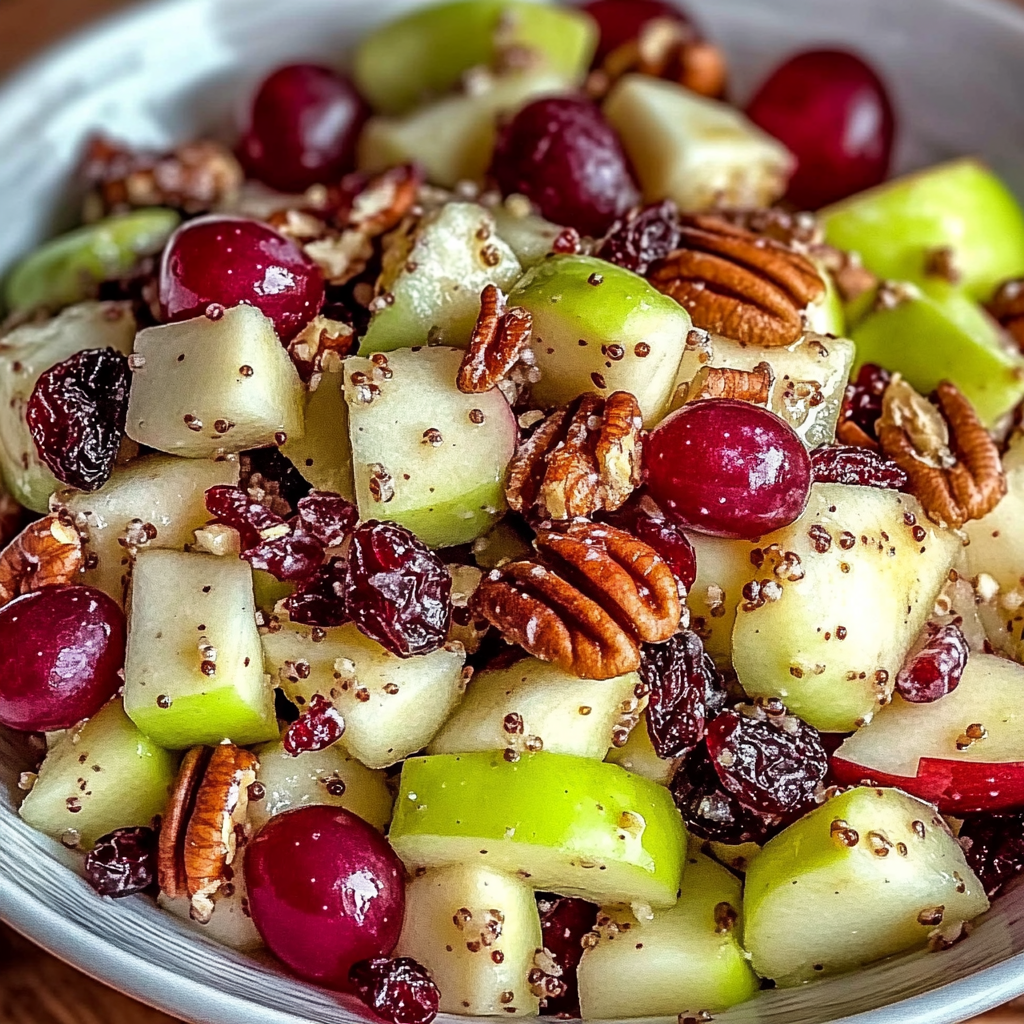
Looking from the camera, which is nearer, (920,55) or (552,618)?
(552,618)

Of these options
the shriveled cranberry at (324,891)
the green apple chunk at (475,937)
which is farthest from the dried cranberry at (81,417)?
the green apple chunk at (475,937)

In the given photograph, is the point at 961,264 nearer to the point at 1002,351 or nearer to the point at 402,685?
the point at 1002,351

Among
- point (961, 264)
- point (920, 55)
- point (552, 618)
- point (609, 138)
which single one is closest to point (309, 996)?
point (552, 618)

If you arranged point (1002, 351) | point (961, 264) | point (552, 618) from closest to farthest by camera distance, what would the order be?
1. point (552, 618)
2. point (1002, 351)
3. point (961, 264)

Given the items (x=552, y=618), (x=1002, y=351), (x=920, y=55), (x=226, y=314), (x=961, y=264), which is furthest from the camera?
(x=920, y=55)

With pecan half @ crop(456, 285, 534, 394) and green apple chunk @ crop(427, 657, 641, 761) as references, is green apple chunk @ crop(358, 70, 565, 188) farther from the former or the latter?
green apple chunk @ crop(427, 657, 641, 761)

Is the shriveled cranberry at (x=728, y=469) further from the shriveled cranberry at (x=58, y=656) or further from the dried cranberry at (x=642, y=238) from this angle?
the shriveled cranberry at (x=58, y=656)
